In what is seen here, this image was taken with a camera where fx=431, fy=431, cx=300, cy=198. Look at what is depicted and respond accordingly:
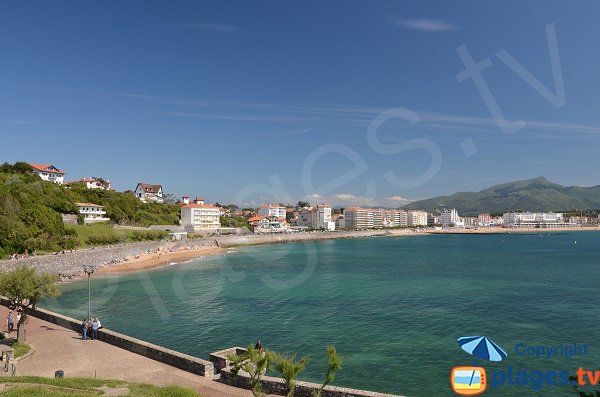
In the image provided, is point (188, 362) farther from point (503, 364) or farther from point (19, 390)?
point (503, 364)

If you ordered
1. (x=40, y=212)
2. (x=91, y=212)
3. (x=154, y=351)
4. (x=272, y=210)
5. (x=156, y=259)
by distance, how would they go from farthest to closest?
(x=272, y=210), (x=91, y=212), (x=156, y=259), (x=40, y=212), (x=154, y=351)

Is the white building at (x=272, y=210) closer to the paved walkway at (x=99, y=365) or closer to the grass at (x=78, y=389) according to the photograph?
the paved walkway at (x=99, y=365)

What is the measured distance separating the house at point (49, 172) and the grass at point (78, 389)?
10158cm

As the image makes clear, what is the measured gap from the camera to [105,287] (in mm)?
37719

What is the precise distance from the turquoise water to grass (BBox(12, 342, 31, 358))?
19.3 feet

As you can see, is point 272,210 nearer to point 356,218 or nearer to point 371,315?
point 356,218

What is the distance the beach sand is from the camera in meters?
51.5

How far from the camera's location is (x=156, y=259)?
6181 cm

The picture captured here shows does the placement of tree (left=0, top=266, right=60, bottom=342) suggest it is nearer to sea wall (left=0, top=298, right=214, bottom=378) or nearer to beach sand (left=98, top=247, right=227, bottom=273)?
sea wall (left=0, top=298, right=214, bottom=378)

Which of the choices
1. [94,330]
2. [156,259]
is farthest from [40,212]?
[94,330]

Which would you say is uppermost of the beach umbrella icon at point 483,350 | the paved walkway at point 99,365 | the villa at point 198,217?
the villa at point 198,217

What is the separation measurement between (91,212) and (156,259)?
29217mm

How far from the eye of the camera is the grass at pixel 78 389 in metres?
10.2

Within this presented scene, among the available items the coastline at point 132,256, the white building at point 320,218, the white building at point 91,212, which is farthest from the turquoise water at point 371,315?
the white building at point 320,218
